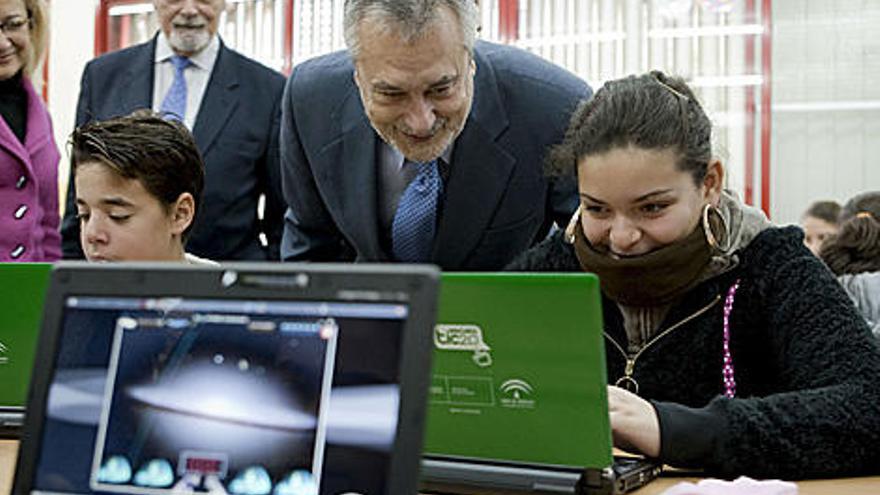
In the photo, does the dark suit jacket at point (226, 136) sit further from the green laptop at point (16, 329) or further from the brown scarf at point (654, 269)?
the brown scarf at point (654, 269)

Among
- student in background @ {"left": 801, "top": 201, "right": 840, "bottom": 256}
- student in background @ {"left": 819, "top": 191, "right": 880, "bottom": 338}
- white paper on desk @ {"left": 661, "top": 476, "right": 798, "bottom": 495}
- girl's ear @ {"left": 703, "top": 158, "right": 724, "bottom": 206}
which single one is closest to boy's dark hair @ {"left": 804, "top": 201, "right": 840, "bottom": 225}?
student in background @ {"left": 801, "top": 201, "right": 840, "bottom": 256}

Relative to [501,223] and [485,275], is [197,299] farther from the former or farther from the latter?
[501,223]

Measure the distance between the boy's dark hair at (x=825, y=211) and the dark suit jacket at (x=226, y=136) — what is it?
2.55m

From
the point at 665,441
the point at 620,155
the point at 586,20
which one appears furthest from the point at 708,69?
the point at 665,441

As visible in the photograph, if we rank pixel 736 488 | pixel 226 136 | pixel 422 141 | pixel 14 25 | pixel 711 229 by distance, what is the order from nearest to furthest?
pixel 736 488, pixel 711 229, pixel 422 141, pixel 14 25, pixel 226 136

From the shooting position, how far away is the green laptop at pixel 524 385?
0.87m

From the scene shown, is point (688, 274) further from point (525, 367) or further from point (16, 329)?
point (16, 329)

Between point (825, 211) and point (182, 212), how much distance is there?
3.09m

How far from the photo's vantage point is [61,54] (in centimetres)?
545

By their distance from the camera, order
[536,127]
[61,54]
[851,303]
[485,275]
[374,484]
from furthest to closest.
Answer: [61,54], [536,127], [851,303], [485,275], [374,484]

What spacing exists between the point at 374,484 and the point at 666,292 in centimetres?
74

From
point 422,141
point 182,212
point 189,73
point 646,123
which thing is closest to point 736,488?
point 646,123

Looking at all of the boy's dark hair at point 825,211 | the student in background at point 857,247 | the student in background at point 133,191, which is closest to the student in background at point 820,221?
the boy's dark hair at point 825,211

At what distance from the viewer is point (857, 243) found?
333cm
